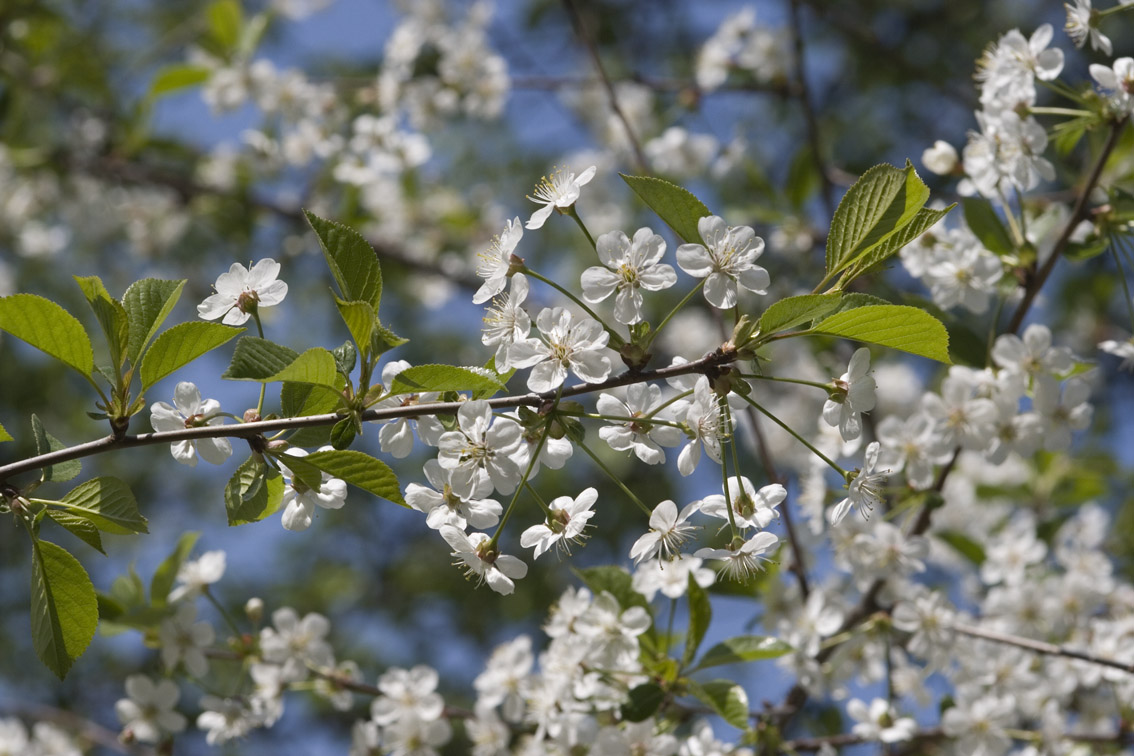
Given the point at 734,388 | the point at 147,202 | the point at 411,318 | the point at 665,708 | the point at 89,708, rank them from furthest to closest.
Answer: the point at 411,318 < the point at 147,202 < the point at 89,708 < the point at 665,708 < the point at 734,388

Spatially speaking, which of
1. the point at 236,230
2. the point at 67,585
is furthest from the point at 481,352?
the point at 67,585

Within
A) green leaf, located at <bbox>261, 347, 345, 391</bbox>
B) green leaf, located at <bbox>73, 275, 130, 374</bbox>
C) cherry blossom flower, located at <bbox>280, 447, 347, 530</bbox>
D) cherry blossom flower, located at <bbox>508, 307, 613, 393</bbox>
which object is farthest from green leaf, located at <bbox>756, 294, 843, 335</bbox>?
green leaf, located at <bbox>73, 275, 130, 374</bbox>

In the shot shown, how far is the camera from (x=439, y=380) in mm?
1254

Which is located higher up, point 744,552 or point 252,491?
point 744,552

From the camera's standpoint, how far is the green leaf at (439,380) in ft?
4.06

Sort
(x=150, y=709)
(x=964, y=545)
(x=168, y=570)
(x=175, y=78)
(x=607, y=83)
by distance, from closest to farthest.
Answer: (x=168, y=570) < (x=150, y=709) < (x=607, y=83) < (x=964, y=545) < (x=175, y=78)

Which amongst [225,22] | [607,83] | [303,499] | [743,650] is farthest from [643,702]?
[225,22]

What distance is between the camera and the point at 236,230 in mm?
4227

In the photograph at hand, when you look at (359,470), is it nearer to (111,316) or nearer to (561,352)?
(561,352)

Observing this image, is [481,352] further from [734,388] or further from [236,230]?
[734,388]

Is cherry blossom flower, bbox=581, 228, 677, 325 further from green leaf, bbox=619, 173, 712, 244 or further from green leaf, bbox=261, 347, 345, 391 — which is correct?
green leaf, bbox=261, 347, 345, 391

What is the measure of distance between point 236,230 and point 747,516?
11.3 ft

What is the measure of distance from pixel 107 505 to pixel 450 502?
0.51m

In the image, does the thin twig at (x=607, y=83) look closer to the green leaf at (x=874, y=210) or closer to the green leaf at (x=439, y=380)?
the green leaf at (x=874, y=210)
